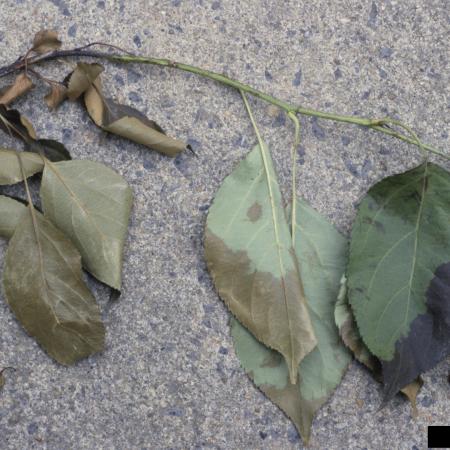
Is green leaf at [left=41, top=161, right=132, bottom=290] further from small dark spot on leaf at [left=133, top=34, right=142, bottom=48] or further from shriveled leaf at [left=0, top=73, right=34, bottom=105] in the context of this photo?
small dark spot on leaf at [left=133, top=34, right=142, bottom=48]

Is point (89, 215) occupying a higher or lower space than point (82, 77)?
lower

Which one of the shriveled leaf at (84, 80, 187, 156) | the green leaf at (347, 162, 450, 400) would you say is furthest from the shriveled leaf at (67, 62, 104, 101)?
the green leaf at (347, 162, 450, 400)

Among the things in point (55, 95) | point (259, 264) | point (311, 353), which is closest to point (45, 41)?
point (55, 95)

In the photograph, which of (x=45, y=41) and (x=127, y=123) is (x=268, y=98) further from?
(x=45, y=41)

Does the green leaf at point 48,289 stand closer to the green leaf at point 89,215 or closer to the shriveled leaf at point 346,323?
the green leaf at point 89,215

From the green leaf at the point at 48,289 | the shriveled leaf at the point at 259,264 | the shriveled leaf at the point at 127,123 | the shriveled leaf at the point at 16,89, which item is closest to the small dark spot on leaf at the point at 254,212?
the shriveled leaf at the point at 259,264

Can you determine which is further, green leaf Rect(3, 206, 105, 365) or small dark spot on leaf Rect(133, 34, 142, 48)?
small dark spot on leaf Rect(133, 34, 142, 48)

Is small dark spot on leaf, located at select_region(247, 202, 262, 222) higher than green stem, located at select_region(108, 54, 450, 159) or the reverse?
the reverse
